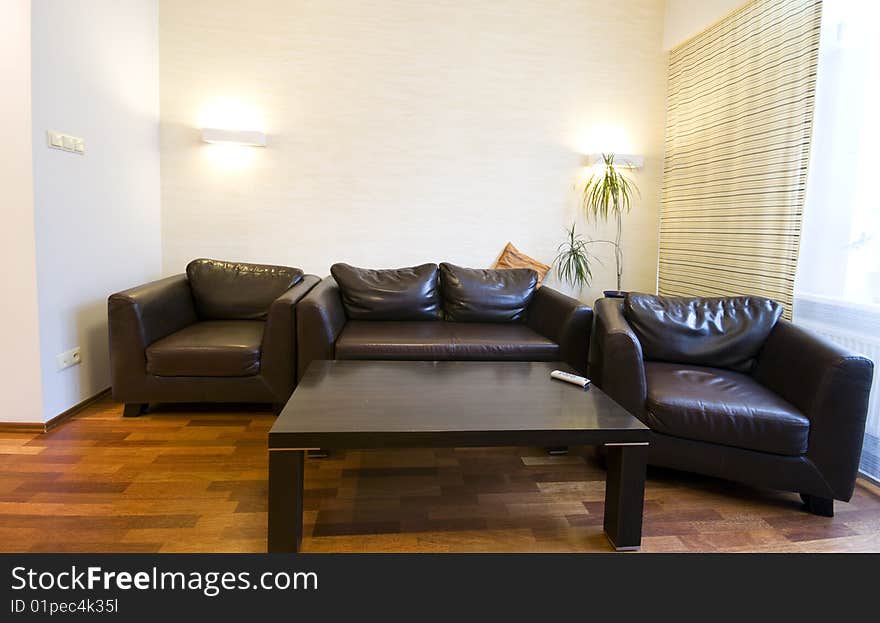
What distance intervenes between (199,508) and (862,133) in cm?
353

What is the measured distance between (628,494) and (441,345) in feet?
4.56

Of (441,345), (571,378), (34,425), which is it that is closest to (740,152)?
(571,378)

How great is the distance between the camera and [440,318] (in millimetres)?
3748

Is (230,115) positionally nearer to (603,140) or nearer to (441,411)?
(603,140)

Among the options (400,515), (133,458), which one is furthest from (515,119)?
(133,458)

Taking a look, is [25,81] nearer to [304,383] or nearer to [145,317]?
[145,317]

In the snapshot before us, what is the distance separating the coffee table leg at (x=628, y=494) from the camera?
1890mm

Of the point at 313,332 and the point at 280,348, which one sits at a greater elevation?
the point at 313,332

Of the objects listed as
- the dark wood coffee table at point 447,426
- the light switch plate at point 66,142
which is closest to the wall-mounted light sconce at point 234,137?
the light switch plate at point 66,142

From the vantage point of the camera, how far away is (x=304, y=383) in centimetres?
226

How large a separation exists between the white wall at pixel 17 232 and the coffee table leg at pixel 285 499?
185 cm

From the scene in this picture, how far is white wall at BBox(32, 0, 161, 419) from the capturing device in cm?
275

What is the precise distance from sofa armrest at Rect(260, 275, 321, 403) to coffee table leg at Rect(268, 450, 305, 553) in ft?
4.41

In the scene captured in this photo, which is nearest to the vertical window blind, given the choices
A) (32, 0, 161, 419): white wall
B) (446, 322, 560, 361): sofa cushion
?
(446, 322, 560, 361): sofa cushion
